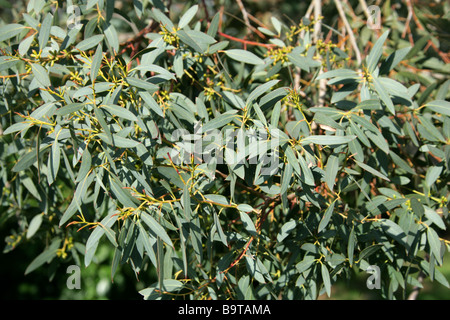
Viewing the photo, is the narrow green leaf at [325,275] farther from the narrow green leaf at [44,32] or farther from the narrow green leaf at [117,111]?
the narrow green leaf at [44,32]

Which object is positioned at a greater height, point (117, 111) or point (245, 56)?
point (245, 56)

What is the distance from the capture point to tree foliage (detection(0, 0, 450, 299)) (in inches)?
40.4

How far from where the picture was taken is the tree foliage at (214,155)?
3.37 feet

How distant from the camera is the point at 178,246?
4.33ft

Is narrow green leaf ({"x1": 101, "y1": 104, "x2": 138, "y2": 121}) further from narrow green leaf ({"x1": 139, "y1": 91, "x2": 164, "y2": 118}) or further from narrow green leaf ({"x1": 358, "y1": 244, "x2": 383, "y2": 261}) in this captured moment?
narrow green leaf ({"x1": 358, "y1": 244, "x2": 383, "y2": 261})

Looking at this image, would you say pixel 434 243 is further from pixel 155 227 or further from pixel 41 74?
pixel 41 74

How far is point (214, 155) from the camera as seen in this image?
1.09 m

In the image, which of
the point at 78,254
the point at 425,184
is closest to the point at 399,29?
the point at 425,184

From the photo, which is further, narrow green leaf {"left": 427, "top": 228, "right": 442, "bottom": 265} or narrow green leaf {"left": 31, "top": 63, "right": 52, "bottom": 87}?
narrow green leaf {"left": 427, "top": 228, "right": 442, "bottom": 265}

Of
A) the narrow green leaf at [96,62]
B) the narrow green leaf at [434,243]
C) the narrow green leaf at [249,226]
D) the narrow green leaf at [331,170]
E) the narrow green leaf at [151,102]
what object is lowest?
the narrow green leaf at [434,243]

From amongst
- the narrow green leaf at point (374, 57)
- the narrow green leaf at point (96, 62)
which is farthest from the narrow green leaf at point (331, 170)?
the narrow green leaf at point (96, 62)

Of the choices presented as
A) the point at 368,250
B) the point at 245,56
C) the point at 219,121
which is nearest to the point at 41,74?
the point at 219,121

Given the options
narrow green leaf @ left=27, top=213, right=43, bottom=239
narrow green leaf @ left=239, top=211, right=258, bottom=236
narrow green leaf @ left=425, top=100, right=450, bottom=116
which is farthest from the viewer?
narrow green leaf @ left=27, top=213, right=43, bottom=239

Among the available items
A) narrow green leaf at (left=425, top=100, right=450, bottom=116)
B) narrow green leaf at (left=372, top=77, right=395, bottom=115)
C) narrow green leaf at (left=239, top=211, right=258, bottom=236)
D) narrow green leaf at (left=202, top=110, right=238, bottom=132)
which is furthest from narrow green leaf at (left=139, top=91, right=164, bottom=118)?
narrow green leaf at (left=425, top=100, right=450, bottom=116)
